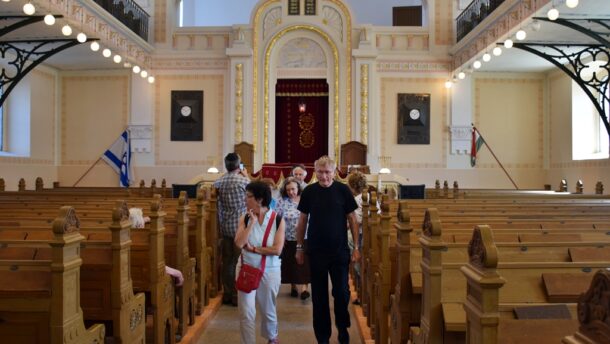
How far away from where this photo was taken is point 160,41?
14961 mm

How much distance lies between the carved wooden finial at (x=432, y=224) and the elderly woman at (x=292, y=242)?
9.46 feet

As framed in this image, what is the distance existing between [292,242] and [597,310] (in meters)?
4.86

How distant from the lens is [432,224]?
266 cm

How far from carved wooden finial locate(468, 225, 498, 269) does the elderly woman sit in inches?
141

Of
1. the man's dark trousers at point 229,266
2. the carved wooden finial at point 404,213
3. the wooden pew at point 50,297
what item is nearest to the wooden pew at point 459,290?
the carved wooden finial at point 404,213

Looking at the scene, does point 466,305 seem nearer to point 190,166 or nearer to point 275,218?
point 275,218

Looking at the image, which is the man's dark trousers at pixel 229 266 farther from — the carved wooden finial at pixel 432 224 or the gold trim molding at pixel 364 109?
the gold trim molding at pixel 364 109

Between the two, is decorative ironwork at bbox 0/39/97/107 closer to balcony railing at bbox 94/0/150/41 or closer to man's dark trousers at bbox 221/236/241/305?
balcony railing at bbox 94/0/150/41

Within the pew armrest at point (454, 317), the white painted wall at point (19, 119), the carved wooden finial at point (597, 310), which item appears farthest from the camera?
the white painted wall at point (19, 119)

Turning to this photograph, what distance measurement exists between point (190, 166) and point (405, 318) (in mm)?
12044

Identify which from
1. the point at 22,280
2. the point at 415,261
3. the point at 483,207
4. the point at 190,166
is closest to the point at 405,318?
the point at 415,261

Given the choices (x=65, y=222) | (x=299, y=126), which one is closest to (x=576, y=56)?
(x=299, y=126)

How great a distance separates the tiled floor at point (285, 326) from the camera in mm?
4836

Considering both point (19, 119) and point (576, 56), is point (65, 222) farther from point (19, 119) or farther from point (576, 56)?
point (19, 119)
